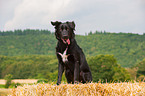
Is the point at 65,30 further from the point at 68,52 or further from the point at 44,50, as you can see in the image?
the point at 44,50

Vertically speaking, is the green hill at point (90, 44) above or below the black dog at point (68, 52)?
below

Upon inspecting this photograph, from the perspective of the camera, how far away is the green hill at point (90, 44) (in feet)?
264

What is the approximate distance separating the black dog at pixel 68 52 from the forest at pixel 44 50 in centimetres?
4910

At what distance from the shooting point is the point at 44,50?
9356cm

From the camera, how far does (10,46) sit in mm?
91312

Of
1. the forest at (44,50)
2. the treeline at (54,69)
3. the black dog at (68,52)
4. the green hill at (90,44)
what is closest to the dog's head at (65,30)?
the black dog at (68,52)

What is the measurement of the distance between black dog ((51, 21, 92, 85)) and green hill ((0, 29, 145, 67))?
235ft

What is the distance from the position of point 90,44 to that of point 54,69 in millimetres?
37078

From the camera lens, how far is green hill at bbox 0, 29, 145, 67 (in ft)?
264

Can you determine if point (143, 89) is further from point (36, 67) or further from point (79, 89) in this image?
point (36, 67)

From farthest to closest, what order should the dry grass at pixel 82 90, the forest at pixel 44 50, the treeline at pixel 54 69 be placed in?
the forest at pixel 44 50
the treeline at pixel 54 69
the dry grass at pixel 82 90

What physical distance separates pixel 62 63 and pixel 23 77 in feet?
174

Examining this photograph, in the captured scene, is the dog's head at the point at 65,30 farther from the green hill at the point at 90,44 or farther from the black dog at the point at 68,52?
the green hill at the point at 90,44

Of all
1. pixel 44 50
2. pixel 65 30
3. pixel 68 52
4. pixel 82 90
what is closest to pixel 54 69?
pixel 44 50
